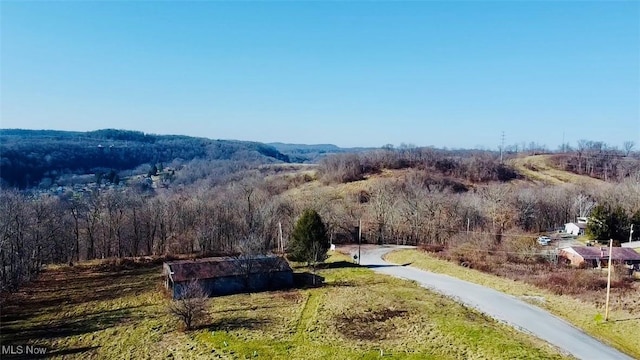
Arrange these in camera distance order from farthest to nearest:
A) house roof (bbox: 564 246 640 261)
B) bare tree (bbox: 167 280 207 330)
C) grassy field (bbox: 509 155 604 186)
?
grassy field (bbox: 509 155 604 186) < house roof (bbox: 564 246 640 261) < bare tree (bbox: 167 280 207 330)

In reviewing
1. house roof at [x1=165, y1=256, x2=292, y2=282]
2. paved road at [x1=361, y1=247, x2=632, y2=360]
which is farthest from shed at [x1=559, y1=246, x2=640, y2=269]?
house roof at [x1=165, y1=256, x2=292, y2=282]

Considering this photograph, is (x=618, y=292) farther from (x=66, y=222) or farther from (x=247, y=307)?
(x=66, y=222)

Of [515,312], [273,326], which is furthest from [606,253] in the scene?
[273,326]

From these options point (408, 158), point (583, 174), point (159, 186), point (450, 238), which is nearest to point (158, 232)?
point (450, 238)

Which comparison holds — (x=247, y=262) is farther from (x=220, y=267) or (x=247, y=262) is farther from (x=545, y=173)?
(x=545, y=173)

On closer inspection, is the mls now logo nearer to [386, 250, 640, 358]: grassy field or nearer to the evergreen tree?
the evergreen tree

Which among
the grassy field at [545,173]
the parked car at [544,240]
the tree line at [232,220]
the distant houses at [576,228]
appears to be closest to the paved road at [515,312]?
the tree line at [232,220]
